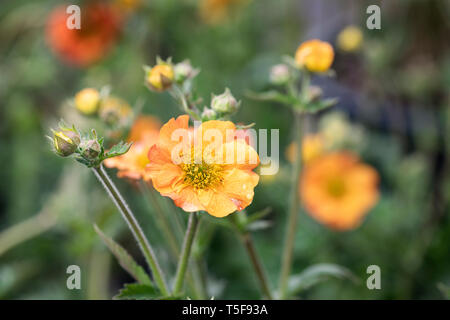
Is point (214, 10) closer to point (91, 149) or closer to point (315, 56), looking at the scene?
point (315, 56)

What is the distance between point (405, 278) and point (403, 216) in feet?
0.43

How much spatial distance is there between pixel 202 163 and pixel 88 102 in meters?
0.23

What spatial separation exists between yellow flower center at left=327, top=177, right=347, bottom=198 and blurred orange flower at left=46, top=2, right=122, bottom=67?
78cm

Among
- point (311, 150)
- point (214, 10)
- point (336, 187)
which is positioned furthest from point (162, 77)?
point (214, 10)

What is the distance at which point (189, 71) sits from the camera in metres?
0.61

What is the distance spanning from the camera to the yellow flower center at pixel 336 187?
1.20m

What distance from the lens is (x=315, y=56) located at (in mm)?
648

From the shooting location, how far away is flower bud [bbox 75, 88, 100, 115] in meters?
0.68

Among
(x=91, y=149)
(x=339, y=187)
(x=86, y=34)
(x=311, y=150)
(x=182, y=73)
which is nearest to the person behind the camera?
(x=91, y=149)

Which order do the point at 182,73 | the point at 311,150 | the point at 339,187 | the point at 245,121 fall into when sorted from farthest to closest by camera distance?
the point at 245,121
the point at 339,187
the point at 311,150
the point at 182,73

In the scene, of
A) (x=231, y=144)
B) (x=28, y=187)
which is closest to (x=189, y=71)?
(x=231, y=144)

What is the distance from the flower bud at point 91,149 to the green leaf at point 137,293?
0.14m

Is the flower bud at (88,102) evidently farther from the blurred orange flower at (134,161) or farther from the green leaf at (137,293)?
the green leaf at (137,293)
